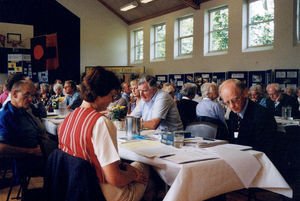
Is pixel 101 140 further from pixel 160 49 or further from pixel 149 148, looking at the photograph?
pixel 160 49

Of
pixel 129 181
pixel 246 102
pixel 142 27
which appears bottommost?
pixel 129 181

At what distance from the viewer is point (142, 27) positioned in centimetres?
1359

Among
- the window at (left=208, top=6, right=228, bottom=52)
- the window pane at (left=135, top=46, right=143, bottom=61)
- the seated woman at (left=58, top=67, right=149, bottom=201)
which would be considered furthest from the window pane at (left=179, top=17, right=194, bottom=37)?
the seated woman at (left=58, top=67, right=149, bottom=201)

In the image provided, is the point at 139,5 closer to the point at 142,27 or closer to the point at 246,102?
the point at 142,27

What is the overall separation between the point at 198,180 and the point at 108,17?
1324 cm

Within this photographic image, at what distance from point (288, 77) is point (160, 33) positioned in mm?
6351

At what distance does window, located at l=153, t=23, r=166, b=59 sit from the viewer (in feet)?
41.3

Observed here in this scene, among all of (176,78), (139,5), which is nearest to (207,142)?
(176,78)

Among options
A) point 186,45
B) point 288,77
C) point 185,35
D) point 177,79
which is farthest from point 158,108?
point 185,35

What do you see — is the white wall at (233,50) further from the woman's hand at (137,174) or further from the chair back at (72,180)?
the chair back at (72,180)

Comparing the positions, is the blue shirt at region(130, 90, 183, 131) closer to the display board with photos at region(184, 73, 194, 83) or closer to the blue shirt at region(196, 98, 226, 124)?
the blue shirt at region(196, 98, 226, 124)

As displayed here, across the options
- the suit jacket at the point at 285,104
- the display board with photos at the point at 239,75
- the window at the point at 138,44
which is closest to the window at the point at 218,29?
the display board with photos at the point at 239,75

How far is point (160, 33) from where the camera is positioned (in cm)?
1282

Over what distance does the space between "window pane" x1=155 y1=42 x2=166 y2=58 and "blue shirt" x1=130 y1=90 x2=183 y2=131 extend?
365 inches
